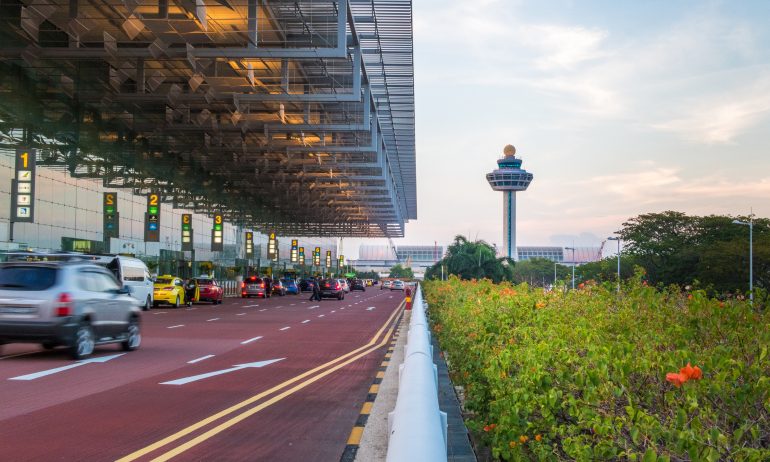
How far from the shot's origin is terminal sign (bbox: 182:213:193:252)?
201 ft

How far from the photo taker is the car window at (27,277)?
591 inches

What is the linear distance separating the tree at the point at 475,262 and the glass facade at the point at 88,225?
2139 cm

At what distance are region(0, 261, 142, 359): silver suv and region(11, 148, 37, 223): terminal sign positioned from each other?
22458mm

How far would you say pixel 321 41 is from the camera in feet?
118

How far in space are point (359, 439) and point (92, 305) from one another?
8947 mm

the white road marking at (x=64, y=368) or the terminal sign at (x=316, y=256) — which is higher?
the terminal sign at (x=316, y=256)

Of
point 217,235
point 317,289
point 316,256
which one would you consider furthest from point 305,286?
point 317,289

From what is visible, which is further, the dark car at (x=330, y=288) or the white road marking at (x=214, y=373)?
the dark car at (x=330, y=288)

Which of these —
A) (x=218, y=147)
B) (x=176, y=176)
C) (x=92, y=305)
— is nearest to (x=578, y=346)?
(x=92, y=305)

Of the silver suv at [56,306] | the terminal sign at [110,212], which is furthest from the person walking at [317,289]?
the silver suv at [56,306]

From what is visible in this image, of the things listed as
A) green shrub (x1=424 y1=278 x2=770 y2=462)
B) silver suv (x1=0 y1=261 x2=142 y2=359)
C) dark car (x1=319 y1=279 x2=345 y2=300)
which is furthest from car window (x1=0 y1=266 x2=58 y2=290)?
dark car (x1=319 y1=279 x2=345 y2=300)

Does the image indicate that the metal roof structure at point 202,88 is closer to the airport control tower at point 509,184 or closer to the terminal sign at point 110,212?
the terminal sign at point 110,212

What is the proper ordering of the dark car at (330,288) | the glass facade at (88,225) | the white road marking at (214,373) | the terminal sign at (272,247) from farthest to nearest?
the terminal sign at (272,247)
the dark car at (330,288)
the glass facade at (88,225)
the white road marking at (214,373)

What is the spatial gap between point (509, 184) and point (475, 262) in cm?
10540
